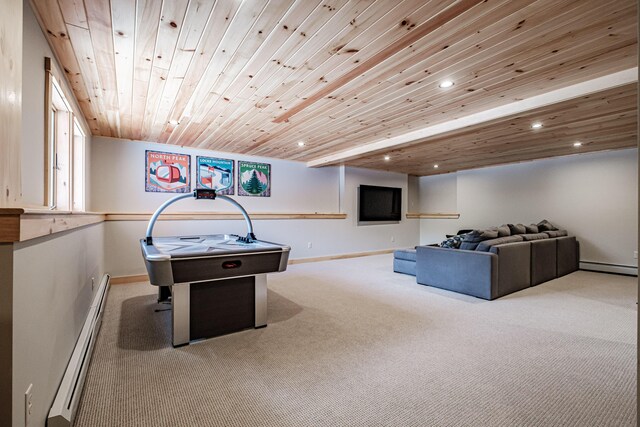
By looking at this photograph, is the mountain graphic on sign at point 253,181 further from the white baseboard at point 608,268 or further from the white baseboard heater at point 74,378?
the white baseboard at point 608,268

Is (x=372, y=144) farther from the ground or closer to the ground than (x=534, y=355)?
farther from the ground

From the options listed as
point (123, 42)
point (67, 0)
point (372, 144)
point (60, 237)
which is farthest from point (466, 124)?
point (60, 237)

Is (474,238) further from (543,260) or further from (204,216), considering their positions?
(204,216)

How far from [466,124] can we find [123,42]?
3358 mm

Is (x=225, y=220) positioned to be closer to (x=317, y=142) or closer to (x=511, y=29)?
(x=317, y=142)

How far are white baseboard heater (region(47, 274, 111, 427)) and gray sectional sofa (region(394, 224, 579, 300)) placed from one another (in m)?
3.83

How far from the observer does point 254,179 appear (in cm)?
565

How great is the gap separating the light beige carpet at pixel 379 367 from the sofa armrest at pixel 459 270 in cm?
27

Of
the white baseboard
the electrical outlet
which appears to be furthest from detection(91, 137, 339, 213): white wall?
the white baseboard

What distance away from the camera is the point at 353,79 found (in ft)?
8.09

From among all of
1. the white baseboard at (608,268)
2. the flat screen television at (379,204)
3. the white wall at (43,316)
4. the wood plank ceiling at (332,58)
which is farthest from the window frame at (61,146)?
the white baseboard at (608,268)

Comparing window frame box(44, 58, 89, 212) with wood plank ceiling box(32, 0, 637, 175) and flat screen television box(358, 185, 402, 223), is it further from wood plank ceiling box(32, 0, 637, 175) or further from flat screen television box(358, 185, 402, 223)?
flat screen television box(358, 185, 402, 223)

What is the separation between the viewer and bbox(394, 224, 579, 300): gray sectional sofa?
354cm

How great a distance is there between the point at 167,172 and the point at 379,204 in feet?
15.9
